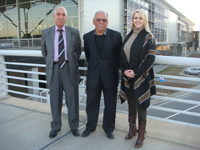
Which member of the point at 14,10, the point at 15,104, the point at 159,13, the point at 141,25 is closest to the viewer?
the point at 141,25

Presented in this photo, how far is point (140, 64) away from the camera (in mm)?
2195

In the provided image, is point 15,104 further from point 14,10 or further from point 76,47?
point 14,10

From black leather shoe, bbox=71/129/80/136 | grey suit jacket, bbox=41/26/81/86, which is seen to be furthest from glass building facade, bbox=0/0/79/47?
black leather shoe, bbox=71/129/80/136

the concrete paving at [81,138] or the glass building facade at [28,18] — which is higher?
the glass building facade at [28,18]

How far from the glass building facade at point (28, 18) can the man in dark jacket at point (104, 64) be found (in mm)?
18813

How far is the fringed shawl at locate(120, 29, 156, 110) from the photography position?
215cm

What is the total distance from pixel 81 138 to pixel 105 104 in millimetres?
583

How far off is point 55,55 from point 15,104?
6.98 feet

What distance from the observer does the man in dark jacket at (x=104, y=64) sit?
2449mm

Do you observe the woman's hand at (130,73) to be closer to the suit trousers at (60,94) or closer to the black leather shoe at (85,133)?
the suit trousers at (60,94)

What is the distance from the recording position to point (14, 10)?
23812mm

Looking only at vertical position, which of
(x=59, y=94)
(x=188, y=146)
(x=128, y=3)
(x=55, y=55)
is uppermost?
(x=128, y=3)

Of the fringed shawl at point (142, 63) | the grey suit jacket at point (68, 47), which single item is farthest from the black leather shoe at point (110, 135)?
the grey suit jacket at point (68, 47)

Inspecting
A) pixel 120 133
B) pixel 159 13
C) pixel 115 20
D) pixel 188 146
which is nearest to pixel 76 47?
pixel 120 133
